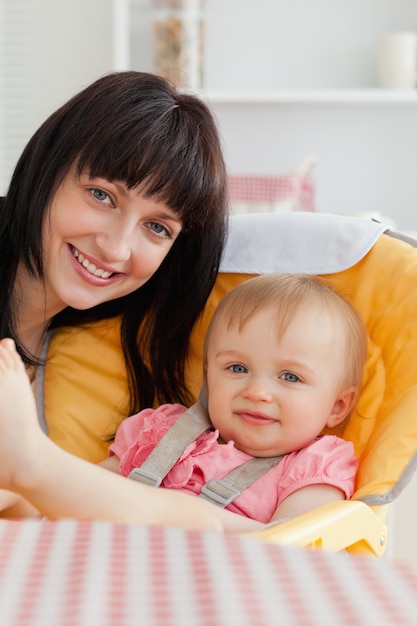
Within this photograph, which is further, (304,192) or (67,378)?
(304,192)

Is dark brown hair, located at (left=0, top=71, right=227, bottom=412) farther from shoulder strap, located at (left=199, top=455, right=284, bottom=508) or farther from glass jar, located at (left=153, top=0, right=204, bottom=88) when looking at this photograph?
glass jar, located at (left=153, top=0, right=204, bottom=88)

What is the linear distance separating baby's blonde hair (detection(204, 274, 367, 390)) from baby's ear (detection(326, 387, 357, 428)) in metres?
0.01

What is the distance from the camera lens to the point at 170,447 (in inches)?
47.5

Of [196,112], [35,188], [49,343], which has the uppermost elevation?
[196,112]

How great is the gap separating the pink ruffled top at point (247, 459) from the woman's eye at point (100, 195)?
12.2 inches

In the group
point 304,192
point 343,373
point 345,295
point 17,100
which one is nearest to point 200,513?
point 343,373

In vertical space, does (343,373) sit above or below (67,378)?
above

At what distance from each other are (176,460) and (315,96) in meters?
2.01

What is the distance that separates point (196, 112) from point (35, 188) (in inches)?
10.0

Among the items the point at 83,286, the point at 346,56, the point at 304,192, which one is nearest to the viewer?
the point at 83,286

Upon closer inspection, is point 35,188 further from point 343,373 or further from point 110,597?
point 110,597

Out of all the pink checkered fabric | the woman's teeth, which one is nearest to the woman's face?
the woman's teeth

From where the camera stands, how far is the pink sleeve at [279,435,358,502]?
113cm

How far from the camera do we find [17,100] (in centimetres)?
330
